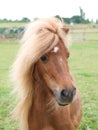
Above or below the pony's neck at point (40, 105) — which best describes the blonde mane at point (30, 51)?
above

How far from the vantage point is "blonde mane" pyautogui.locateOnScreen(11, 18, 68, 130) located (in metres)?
3.29

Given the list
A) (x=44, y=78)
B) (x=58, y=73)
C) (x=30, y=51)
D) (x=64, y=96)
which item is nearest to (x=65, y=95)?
(x=64, y=96)

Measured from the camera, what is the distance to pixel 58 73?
3.16 m

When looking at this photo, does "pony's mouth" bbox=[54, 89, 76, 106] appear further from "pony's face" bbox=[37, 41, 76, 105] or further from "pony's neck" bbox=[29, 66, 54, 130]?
"pony's neck" bbox=[29, 66, 54, 130]

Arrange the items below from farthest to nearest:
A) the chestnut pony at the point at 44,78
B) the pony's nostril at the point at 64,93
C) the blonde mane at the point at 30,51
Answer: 1. the blonde mane at the point at 30,51
2. the chestnut pony at the point at 44,78
3. the pony's nostril at the point at 64,93

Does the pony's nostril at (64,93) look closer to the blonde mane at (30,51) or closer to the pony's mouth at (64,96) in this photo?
the pony's mouth at (64,96)

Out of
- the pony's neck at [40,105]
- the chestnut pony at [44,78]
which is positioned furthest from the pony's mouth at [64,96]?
the pony's neck at [40,105]

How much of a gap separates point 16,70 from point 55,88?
56cm

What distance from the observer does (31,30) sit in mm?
3438

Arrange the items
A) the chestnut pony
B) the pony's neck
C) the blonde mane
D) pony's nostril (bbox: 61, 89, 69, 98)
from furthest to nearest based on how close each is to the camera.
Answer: the pony's neck < the blonde mane < the chestnut pony < pony's nostril (bbox: 61, 89, 69, 98)

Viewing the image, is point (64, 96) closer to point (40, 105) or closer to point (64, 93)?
point (64, 93)

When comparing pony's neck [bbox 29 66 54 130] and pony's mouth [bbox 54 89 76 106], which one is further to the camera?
pony's neck [bbox 29 66 54 130]

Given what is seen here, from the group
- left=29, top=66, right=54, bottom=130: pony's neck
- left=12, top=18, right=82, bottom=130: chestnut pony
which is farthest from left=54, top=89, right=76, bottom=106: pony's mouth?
left=29, top=66, right=54, bottom=130: pony's neck

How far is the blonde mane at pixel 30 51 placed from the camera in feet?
10.8
